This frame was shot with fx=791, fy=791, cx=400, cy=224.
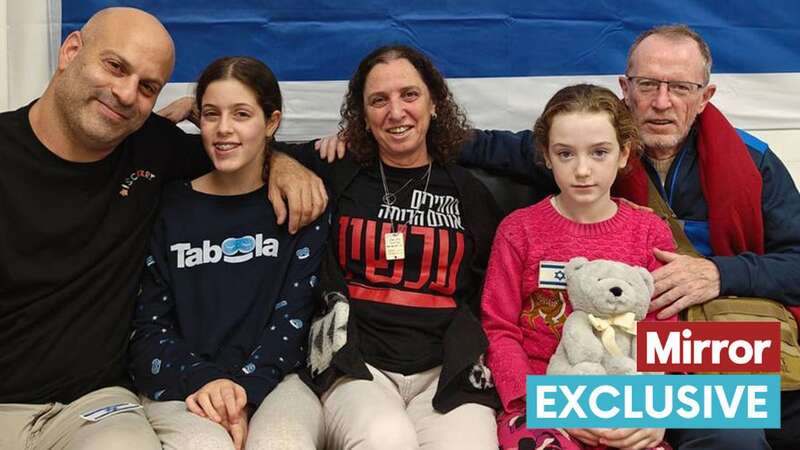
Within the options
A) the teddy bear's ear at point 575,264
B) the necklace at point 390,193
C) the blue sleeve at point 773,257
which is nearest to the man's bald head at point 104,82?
the necklace at point 390,193

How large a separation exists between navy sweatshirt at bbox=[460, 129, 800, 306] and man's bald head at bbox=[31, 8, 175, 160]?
0.84 m

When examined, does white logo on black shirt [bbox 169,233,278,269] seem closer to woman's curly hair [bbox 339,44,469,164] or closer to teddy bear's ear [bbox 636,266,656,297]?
woman's curly hair [bbox 339,44,469,164]

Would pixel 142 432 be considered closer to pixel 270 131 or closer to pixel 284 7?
pixel 270 131

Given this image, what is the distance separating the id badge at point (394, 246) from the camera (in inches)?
74.0

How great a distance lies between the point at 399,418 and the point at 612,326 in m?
0.49

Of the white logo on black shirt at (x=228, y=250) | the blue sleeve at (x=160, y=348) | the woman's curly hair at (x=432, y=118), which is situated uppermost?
the woman's curly hair at (x=432, y=118)

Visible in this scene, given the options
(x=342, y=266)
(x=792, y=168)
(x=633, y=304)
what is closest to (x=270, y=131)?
(x=342, y=266)

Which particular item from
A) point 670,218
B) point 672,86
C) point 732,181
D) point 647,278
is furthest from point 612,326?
point 672,86

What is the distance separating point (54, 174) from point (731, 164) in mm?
1604

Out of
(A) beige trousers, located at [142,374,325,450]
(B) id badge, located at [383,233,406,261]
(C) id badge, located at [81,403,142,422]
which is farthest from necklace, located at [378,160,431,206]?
(C) id badge, located at [81,403,142,422]

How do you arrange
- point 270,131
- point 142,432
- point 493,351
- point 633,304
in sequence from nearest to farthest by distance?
Answer: 1. point 142,432
2. point 633,304
3. point 493,351
4. point 270,131

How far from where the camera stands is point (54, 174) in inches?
67.5

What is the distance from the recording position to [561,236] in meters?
1.83

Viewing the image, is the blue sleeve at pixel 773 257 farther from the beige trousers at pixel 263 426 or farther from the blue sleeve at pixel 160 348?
the blue sleeve at pixel 160 348
